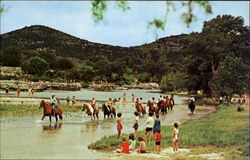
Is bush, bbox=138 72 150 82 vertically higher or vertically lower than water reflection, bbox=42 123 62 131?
higher

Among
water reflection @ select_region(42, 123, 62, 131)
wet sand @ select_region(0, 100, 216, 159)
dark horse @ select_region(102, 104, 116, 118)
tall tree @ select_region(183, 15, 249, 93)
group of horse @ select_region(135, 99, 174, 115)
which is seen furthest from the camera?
tall tree @ select_region(183, 15, 249, 93)

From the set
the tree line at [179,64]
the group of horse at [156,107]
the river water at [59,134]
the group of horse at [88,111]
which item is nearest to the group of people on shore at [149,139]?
the river water at [59,134]

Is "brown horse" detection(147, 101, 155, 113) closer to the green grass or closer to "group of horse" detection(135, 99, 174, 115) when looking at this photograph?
"group of horse" detection(135, 99, 174, 115)

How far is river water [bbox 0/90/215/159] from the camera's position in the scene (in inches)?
413

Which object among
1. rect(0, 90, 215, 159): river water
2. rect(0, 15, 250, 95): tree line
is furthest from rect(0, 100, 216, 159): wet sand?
rect(0, 15, 250, 95): tree line

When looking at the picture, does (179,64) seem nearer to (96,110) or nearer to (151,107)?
(151,107)

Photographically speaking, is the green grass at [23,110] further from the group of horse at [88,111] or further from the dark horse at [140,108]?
the dark horse at [140,108]

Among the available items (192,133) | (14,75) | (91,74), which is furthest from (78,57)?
(14,75)

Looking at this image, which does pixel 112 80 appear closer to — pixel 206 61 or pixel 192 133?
pixel 192 133

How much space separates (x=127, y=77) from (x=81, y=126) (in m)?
4.64

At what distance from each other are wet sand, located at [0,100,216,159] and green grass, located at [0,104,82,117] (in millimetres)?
1056

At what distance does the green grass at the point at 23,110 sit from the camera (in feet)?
64.1

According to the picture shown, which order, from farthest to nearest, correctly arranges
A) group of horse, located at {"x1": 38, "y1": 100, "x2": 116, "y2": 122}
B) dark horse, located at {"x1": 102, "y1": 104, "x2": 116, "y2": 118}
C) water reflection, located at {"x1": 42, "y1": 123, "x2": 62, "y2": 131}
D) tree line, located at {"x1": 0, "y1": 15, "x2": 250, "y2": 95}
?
1. dark horse, located at {"x1": 102, "y1": 104, "x2": 116, "y2": 118}
2. group of horse, located at {"x1": 38, "y1": 100, "x2": 116, "y2": 122}
3. water reflection, located at {"x1": 42, "y1": 123, "x2": 62, "y2": 131}
4. tree line, located at {"x1": 0, "y1": 15, "x2": 250, "y2": 95}

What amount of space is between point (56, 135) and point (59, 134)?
28 centimetres
